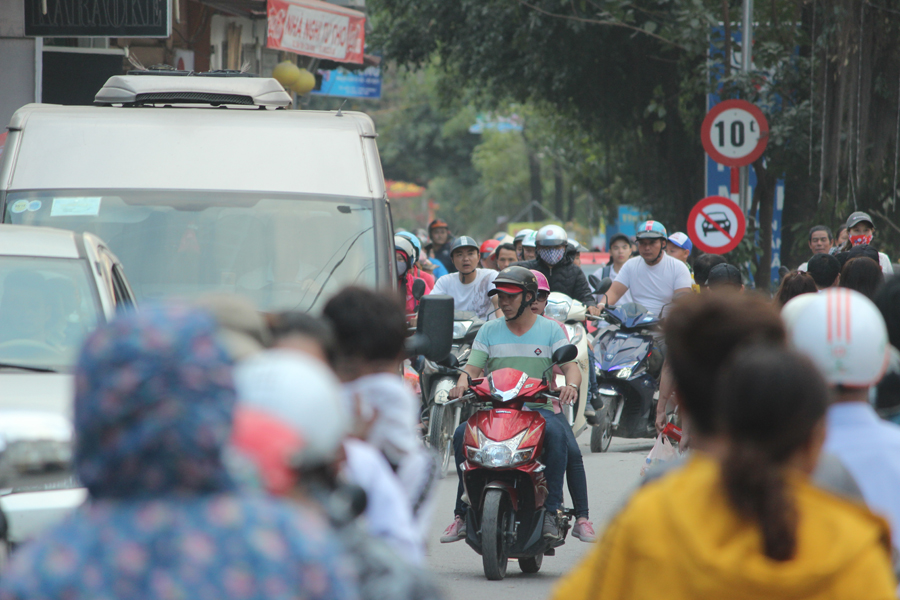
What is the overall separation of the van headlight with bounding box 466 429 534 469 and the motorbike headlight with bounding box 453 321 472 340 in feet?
12.6

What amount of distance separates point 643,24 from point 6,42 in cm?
996

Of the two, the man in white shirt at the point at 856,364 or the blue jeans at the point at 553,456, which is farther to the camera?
the blue jeans at the point at 553,456

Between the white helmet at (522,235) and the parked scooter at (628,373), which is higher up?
the white helmet at (522,235)

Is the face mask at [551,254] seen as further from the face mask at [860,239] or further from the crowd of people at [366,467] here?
the crowd of people at [366,467]

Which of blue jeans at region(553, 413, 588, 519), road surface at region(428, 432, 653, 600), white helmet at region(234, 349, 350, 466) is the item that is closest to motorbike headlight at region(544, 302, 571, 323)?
road surface at region(428, 432, 653, 600)

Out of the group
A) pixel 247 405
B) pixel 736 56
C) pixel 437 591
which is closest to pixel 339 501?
pixel 437 591

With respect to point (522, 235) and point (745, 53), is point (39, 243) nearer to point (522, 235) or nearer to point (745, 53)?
point (522, 235)

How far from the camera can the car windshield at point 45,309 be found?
5352 millimetres

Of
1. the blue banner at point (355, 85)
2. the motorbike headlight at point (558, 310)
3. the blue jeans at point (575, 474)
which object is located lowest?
the blue jeans at point (575, 474)

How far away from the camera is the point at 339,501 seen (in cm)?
240

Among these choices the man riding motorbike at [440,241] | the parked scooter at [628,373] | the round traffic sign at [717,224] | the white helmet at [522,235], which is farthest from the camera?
the man riding motorbike at [440,241]

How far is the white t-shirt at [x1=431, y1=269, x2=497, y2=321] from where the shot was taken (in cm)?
1122

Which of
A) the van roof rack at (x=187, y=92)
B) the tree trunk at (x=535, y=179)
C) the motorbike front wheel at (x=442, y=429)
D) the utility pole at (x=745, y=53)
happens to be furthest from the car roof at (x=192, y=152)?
the tree trunk at (x=535, y=179)

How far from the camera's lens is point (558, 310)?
1083cm
